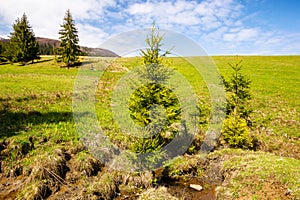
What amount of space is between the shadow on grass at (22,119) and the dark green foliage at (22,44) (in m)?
36.8

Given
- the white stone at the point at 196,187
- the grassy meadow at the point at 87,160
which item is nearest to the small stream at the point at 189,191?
the white stone at the point at 196,187

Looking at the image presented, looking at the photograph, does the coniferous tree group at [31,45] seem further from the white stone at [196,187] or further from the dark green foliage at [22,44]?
the white stone at [196,187]

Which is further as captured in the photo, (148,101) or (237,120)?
(237,120)

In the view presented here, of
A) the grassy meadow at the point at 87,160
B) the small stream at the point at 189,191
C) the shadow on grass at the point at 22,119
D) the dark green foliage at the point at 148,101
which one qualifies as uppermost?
the dark green foliage at the point at 148,101

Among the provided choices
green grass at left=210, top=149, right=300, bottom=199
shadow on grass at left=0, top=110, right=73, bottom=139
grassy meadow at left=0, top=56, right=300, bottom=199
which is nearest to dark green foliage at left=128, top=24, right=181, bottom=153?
grassy meadow at left=0, top=56, right=300, bottom=199

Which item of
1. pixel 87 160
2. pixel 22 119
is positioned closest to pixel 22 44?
pixel 22 119

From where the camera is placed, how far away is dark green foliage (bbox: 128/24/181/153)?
11.9m

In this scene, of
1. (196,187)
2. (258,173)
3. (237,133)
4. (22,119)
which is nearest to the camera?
(258,173)

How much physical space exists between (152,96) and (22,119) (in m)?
9.94

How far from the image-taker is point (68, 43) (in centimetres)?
4431

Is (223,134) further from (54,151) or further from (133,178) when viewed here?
(54,151)

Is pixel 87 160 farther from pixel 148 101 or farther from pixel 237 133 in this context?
pixel 237 133

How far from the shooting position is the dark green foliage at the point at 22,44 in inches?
1855

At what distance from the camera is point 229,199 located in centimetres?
989
